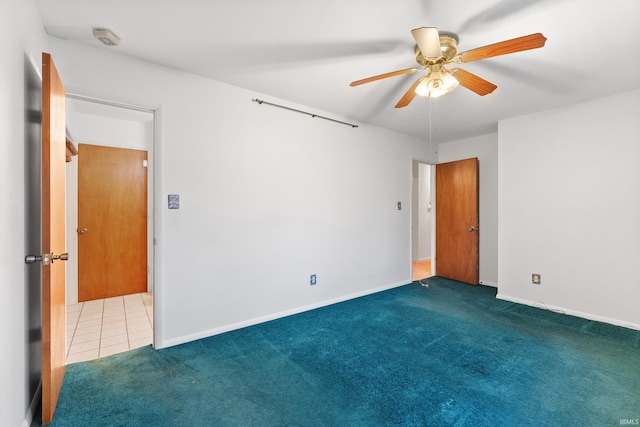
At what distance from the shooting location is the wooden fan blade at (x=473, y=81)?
2064 mm

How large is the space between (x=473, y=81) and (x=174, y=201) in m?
2.71

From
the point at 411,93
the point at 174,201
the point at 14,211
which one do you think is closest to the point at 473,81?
the point at 411,93

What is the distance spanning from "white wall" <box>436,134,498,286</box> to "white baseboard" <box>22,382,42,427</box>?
5445 millimetres

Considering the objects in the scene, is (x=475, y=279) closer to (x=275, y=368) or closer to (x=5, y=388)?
(x=275, y=368)

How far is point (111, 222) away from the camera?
159 inches

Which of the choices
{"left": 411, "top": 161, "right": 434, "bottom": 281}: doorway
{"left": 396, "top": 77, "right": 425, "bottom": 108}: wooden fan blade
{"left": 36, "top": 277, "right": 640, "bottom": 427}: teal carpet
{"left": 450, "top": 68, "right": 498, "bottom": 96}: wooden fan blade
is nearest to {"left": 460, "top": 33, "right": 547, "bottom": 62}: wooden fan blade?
{"left": 450, "top": 68, "right": 498, "bottom": 96}: wooden fan blade

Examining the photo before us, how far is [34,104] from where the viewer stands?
72.2 inches

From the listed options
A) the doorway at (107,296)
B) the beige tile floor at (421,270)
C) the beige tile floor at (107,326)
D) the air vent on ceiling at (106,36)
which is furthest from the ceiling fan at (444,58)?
the beige tile floor at (421,270)

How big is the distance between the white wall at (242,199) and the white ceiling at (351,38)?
0.82 feet

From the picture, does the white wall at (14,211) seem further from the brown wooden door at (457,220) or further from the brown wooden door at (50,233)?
the brown wooden door at (457,220)

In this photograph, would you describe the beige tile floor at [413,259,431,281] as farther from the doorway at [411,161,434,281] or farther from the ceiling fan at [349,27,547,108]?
the ceiling fan at [349,27,547,108]

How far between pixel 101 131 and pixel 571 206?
6.26 meters

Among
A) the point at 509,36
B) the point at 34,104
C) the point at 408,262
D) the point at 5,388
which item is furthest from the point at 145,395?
the point at 408,262

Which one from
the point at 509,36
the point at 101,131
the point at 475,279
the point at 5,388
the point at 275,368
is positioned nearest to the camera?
the point at 5,388
